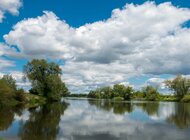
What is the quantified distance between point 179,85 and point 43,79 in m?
61.9

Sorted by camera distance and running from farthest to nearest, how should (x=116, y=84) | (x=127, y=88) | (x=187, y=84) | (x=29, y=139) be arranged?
(x=116, y=84) < (x=127, y=88) < (x=187, y=84) < (x=29, y=139)

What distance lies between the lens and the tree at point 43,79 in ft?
333

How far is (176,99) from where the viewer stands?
141625 millimetres

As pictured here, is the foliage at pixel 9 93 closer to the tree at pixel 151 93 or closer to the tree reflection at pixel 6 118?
the tree reflection at pixel 6 118

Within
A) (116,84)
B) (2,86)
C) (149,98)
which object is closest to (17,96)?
(2,86)

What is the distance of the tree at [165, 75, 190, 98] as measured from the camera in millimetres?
134875

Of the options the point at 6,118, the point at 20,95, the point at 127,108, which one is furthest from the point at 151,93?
the point at 6,118

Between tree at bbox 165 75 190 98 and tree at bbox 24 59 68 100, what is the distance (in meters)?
56.3

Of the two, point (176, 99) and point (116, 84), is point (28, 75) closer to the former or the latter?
point (176, 99)

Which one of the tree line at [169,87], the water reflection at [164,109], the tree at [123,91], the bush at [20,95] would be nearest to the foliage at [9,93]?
the bush at [20,95]

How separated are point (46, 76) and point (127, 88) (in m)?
78.8

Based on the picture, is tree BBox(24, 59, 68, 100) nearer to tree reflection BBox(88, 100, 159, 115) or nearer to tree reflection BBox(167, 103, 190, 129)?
tree reflection BBox(88, 100, 159, 115)

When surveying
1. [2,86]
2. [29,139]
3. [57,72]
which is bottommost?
[29,139]

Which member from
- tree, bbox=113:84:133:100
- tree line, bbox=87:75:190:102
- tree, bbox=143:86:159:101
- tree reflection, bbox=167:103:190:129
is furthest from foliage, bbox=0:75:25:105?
tree, bbox=113:84:133:100
